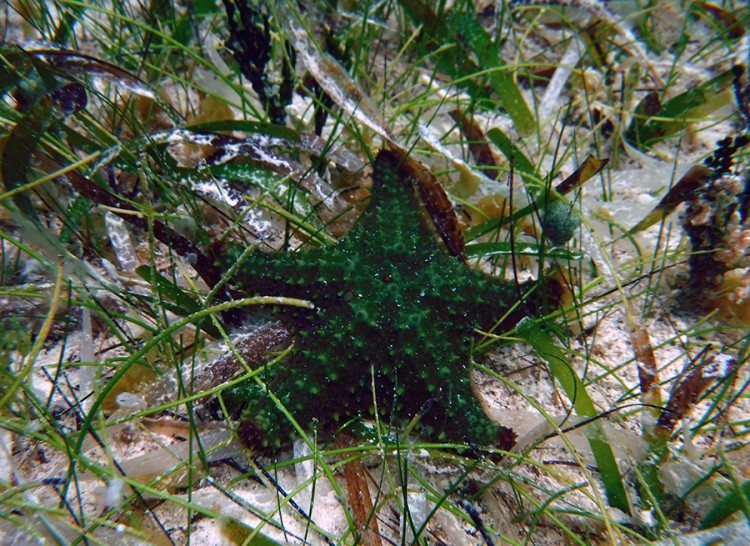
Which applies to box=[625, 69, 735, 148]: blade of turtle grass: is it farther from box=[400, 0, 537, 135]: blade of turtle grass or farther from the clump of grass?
box=[400, 0, 537, 135]: blade of turtle grass

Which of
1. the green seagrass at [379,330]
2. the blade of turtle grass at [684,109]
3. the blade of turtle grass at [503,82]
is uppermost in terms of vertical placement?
the blade of turtle grass at [503,82]

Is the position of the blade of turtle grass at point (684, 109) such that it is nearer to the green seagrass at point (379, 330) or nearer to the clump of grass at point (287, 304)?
the clump of grass at point (287, 304)

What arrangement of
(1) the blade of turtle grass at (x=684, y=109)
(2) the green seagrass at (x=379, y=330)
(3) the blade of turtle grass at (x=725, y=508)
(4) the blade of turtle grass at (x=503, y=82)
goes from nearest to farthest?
(3) the blade of turtle grass at (x=725, y=508) < (2) the green seagrass at (x=379, y=330) < (4) the blade of turtle grass at (x=503, y=82) < (1) the blade of turtle grass at (x=684, y=109)

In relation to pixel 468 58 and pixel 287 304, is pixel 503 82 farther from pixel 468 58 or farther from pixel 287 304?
pixel 287 304

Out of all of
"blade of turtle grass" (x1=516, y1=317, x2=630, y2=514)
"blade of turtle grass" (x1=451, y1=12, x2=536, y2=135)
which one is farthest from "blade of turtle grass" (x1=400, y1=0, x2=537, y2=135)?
"blade of turtle grass" (x1=516, y1=317, x2=630, y2=514)

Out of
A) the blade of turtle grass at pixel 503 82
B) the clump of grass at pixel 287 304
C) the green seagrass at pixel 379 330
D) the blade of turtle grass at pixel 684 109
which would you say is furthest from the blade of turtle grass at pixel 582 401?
the blade of turtle grass at pixel 684 109

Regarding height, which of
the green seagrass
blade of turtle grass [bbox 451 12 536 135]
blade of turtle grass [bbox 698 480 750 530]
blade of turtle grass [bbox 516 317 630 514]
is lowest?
blade of turtle grass [bbox 698 480 750 530]
